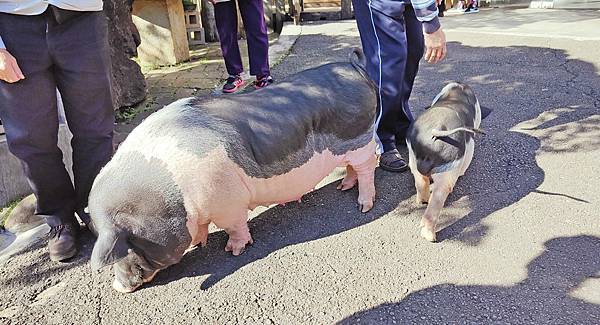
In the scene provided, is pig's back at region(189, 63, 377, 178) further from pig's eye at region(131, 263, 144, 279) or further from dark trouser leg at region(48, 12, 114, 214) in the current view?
pig's eye at region(131, 263, 144, 279)

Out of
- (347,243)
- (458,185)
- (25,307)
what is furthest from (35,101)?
(458,185)

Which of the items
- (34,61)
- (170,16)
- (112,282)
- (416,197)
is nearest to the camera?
(34,61)

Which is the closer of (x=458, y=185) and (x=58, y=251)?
(x=58, y=251)

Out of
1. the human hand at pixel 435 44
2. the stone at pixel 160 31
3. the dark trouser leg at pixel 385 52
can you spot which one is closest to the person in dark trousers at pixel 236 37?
the stone at pixel 160 31

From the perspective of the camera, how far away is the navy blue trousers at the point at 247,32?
4.90m

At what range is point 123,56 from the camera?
4816 mm

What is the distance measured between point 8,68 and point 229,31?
284cm

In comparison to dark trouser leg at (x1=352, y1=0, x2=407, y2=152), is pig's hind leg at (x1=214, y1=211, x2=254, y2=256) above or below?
below

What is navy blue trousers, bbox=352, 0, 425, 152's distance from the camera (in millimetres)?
3262

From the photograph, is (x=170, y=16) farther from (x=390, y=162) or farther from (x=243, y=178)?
(x=243, y=178)

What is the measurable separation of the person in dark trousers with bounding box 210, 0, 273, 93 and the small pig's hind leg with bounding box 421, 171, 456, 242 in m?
2.49

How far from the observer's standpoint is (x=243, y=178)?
→ 97.6 inches

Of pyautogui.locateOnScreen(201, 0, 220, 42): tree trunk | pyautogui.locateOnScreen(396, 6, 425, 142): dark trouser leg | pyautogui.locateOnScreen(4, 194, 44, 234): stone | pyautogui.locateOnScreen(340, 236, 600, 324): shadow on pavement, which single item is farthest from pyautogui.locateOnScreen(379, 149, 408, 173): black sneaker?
pyautogui.locateOnScreen(201, 0, 220, 42): tree trunk

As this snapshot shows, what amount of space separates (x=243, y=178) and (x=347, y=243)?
0.72 meters
